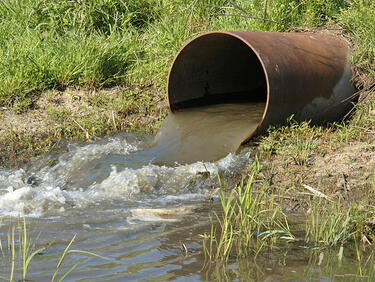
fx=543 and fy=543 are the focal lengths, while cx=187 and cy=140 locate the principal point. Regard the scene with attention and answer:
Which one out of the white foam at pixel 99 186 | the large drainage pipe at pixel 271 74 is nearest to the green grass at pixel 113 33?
the large drainage pipe at pixel 271 74

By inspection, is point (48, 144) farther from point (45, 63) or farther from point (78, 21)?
point (78, 21)

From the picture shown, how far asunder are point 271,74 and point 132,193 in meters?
1.66

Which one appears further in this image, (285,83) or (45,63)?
(45,63)

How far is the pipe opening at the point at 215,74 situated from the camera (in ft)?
19.3

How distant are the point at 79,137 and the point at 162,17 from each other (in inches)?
99.9

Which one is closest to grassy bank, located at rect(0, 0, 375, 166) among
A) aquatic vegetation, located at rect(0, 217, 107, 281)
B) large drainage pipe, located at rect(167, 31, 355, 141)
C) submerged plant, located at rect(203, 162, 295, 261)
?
large drainage pipe, located at rect(167, 31, 355, 141)

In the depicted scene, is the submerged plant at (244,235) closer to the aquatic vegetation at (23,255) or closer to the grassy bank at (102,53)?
the aquatic vegetation at (23,255)

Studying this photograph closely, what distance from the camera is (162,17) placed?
7.48m

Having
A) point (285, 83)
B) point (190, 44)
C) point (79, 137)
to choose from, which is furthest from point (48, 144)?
point (285, 83)

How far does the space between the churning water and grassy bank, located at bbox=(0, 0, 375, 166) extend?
0.43m

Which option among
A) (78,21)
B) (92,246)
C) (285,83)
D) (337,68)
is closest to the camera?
(92,246)

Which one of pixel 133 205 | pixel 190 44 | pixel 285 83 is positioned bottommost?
pixel 133 205

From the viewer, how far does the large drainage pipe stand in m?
5.02

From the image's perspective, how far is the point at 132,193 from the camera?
14.7 feet
